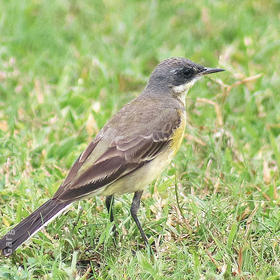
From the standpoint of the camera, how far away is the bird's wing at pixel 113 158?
19.0 feet

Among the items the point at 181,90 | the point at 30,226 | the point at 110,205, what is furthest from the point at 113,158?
the point at 181,90

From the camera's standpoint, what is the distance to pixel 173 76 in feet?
23.1

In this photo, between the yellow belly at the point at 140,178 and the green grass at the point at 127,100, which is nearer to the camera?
the green grass at the point at 127,100

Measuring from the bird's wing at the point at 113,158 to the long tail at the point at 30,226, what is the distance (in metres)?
0.11

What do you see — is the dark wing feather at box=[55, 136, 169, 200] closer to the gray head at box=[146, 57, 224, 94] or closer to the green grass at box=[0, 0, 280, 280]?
the green grass at box=[0, 0, 280, 280]

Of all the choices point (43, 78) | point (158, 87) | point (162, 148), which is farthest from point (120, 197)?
point (43, 78)

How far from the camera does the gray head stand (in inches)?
277

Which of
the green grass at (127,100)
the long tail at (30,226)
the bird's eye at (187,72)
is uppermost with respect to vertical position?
the bird's eye at (187,72)

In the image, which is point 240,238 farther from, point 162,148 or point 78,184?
point 78,184

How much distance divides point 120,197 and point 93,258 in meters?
1.13

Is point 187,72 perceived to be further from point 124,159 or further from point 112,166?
point 112,166

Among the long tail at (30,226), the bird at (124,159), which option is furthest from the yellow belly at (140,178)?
the long tail at (30,226)

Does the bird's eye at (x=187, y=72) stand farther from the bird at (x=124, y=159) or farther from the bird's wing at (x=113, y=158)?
the bird's wing at (x=113, y=158)

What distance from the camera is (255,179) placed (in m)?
7.16
